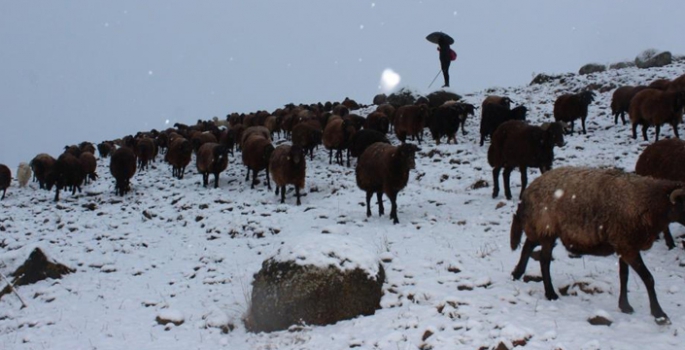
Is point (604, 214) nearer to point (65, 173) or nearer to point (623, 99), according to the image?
point (623, 99)

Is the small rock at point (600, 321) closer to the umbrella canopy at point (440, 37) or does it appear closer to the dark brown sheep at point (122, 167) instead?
the dark brown sheep at point (122, 167)

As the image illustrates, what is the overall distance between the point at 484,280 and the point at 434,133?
1370cm

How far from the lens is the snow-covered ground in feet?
19.9

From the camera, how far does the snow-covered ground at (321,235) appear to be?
6064mm

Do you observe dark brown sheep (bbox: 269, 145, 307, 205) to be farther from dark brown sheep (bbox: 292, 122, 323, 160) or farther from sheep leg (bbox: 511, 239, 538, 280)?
sheep leg (bbox: 511, 239, 538, 280)

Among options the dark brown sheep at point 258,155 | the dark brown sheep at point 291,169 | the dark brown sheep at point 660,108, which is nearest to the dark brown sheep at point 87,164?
the dark brown sheep at point 258,155

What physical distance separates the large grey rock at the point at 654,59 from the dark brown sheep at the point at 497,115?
70.2 ft

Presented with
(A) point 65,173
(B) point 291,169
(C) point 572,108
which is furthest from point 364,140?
(A) point 65,173

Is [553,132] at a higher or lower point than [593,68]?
lower

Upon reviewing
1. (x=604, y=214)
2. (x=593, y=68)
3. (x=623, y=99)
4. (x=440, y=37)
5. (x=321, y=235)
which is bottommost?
(x=321, y=235)

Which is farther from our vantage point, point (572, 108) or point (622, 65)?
point (622, 65)

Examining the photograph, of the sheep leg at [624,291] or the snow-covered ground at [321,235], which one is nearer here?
the sheep leg at [624,291]

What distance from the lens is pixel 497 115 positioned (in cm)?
1823

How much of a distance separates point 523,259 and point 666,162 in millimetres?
3303
